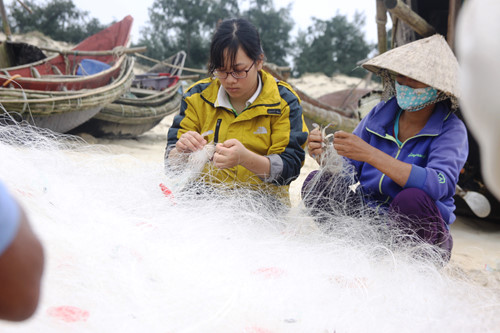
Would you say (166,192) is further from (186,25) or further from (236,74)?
(186,25)

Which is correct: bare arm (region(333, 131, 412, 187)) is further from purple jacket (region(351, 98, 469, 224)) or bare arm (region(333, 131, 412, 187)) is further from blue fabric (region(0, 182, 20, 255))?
blue fabric (region(0, 182, 20, 255))

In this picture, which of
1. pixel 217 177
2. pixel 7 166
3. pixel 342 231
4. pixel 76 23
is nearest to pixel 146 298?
pixel 7 166

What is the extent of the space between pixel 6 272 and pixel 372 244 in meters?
1.71

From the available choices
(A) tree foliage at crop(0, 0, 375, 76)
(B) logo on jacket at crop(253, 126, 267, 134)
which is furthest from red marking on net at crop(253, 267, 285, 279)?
(A) tree foliage at crop(0, 0, 375, 76)

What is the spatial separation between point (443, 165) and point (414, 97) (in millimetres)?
407

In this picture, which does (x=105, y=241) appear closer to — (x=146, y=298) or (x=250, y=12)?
(x=146, y=298)

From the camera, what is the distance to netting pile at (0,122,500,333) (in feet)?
4.04

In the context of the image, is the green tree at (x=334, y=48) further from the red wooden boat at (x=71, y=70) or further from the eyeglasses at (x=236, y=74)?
the eyeglasses at (x=236, y=74)

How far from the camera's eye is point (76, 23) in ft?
92.6

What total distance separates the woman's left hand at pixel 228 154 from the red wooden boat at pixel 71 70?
13.4 ft

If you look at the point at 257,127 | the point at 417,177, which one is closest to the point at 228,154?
the point at 257,127

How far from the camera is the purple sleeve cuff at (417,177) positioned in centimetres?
205

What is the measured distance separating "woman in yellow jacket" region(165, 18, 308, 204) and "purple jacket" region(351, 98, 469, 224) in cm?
46

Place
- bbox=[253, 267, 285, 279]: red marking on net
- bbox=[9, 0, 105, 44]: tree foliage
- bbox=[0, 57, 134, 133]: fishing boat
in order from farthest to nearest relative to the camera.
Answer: bbox=[9, 0, 105, 44]: tree foliage
bbox=[0, 57, 134, 133]: fishing boat
bbox=[253, 267, 285, 279]: red marking on net
